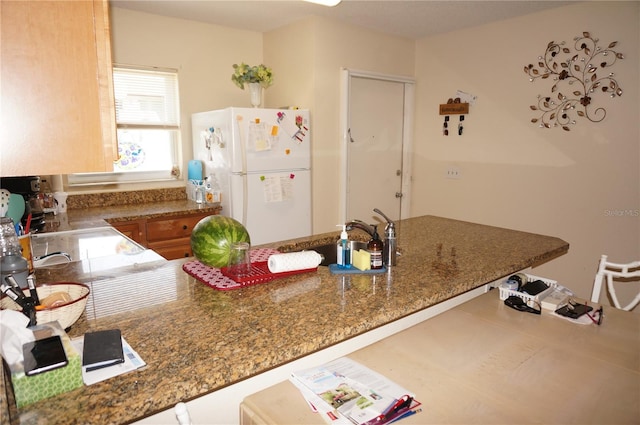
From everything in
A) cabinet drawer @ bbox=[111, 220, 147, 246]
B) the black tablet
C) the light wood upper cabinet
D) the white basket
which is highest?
the light wood upper cabinet

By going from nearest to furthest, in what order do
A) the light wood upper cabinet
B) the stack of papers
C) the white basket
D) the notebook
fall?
the light wood upper cabinet < the notebook < the stack of papers < the white basket

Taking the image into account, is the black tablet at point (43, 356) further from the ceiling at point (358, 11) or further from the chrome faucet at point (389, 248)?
the ceiling at point (358, 11)

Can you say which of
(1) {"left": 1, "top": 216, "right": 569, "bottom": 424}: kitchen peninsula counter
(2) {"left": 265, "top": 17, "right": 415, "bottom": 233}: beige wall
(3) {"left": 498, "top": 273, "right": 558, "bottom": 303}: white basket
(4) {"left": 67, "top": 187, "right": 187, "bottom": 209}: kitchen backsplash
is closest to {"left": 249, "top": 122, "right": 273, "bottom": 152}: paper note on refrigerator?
(2) {"left": 265, "top": 17, "right": 415, "bottom": 233}: beige wall

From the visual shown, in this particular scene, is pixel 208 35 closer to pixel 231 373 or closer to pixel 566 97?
pixel 566 97

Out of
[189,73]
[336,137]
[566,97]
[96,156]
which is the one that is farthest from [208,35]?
[96,156]

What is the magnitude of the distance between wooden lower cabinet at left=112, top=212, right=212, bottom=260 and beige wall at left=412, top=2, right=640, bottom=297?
244 cm

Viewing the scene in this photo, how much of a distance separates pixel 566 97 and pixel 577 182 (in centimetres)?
68

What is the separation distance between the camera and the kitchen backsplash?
3307 millimetres

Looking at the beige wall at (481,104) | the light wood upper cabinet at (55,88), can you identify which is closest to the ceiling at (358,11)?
the beige wall at (481,104)

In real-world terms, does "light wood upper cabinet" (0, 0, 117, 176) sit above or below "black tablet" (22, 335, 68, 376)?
above

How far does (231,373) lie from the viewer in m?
0.92

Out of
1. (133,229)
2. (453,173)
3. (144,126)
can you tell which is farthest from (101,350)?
(453,173)

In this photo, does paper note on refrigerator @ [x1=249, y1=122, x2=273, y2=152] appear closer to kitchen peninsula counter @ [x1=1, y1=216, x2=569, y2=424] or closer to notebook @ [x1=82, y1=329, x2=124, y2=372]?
kitchen peninsula counter @ [x1=1, y1=216, x2=569, y2=424]

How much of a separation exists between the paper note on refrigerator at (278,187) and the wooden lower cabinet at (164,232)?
1.74 ft
